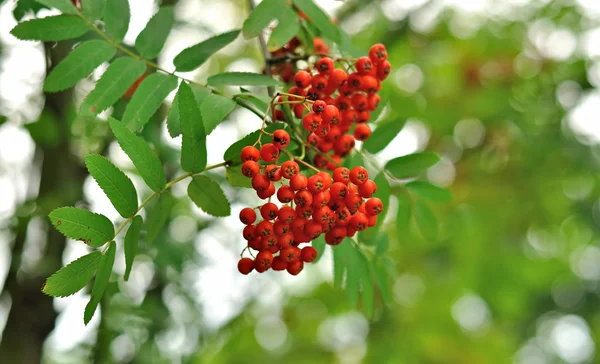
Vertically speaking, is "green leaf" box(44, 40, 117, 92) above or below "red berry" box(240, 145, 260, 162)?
above

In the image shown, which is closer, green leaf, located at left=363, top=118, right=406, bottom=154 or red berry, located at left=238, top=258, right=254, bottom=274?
red berry, located at left=238, top=258, right=254, bottom=274

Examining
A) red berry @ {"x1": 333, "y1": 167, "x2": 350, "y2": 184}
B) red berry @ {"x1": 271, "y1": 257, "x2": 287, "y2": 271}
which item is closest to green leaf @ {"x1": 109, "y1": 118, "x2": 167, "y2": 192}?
red berry @ {"x1": 271, "y1": 257, "x2": 287, "y2": 271}

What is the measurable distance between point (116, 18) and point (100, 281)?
0.81 meters

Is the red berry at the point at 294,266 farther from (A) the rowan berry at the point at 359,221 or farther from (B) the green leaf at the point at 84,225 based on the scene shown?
(B) the green leaf at the point at 84,225

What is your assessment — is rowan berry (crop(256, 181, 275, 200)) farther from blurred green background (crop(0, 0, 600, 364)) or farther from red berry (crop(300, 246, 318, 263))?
blurred green background (crop(0, 0, 600, 364))

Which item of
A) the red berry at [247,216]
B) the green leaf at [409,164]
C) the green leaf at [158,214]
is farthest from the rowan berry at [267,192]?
the green leaf at [409,164]

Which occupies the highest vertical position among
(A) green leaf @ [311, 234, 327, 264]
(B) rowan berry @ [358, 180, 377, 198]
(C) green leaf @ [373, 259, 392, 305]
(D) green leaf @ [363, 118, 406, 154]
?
(B) rowan berry @ [358, 180, 377, 198]

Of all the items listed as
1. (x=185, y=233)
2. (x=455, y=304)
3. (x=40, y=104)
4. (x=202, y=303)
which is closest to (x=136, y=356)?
(x=202, y=303)

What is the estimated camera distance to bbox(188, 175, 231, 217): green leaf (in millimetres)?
1553

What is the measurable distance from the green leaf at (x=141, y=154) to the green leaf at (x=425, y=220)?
1053 millimetres

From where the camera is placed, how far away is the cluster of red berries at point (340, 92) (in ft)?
5.43

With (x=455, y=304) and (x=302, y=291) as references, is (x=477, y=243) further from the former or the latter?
(x=302, y=291)

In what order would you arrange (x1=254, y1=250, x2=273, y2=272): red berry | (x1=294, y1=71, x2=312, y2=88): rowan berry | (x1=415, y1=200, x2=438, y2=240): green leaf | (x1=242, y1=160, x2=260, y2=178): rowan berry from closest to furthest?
(x1=242, y1=160, x2=260, y2=178): rowan berry < (x1=254, y1=250, x2=273, y2=272): red berry < (x1=294, y1=71, x2=312, y2=88): rowan berry < (x1=415, y1=200, x2=438, y2=240): green leaf

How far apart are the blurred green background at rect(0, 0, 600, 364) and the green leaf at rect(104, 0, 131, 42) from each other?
1153 mm
